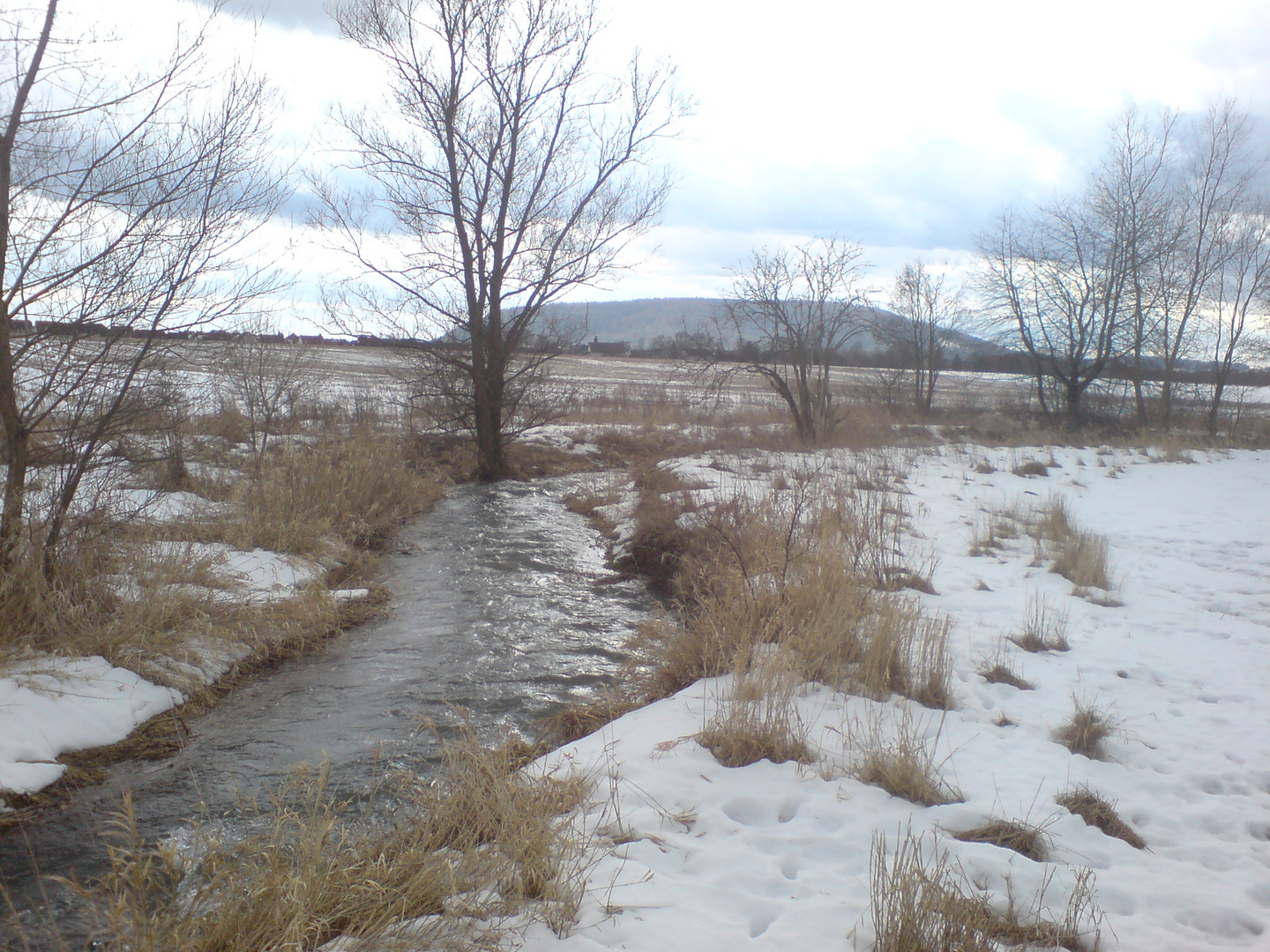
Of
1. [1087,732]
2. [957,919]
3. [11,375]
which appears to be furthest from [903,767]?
[11,375]

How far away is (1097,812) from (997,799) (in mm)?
445

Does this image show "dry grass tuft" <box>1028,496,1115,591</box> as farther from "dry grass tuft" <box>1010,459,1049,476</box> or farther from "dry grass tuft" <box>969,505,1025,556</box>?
"dry grass tuft" <box>1010,459,1049,476</box>

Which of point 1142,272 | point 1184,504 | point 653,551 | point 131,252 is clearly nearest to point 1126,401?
point 1142,272

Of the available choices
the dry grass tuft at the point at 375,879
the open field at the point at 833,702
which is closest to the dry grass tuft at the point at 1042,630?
the open field at the point at 833,702

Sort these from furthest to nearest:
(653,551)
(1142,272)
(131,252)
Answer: (1142,272)
(653,551)
(131,252)

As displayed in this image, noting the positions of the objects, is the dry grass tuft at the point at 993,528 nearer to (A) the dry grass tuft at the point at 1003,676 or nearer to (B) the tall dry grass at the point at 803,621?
(B) the tall dry grass at the point at 803,621

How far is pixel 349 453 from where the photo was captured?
1231 centimetres

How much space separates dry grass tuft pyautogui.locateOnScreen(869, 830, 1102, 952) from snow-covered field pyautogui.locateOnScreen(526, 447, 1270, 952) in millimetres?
90

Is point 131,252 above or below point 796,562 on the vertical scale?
above

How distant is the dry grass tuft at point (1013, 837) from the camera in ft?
10.7

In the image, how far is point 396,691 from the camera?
571cm

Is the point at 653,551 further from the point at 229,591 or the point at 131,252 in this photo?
the point at 131,252

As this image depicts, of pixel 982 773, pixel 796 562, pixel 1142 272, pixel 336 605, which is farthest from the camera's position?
pixel 1142 272

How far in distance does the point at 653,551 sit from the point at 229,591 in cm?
491
